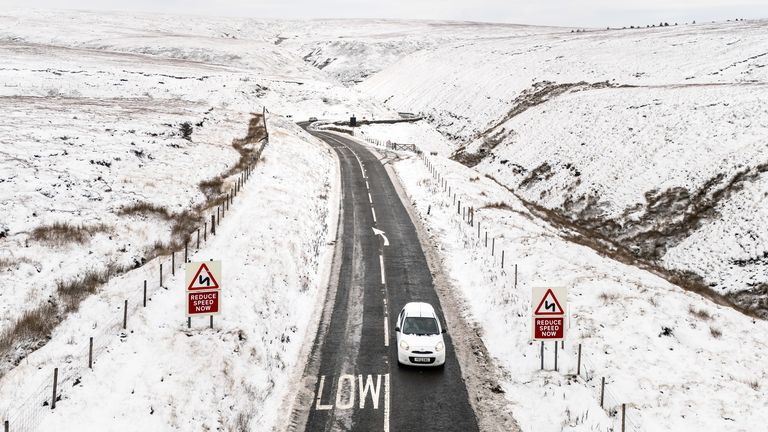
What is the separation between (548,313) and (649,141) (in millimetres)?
34071

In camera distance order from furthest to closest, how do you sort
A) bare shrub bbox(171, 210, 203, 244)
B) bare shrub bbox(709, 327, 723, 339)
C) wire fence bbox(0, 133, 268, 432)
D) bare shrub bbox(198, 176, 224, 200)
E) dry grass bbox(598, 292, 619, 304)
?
1. bare shrub bbox(198, 176, 224, 200)
2. bare shrub bbox(171, 210, 203, 244)
3. dry grass bbox(598, 292, 619, 304)
4. bare shrub bbox(709, 327, 723, 339)
5. wire fence bbox(0, 133, 268, 432)

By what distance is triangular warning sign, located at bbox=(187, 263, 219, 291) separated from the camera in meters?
15.0

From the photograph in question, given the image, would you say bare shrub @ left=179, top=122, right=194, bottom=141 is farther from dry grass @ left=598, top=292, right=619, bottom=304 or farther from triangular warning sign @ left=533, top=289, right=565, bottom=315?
triangular warning sign @ left=533, top=289, right=565, bottom=315

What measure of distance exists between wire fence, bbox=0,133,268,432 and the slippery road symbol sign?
1730 millimetres

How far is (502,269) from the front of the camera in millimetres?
23516

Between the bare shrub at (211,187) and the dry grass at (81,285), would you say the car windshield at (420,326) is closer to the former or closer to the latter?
the dry grass at (81,285)

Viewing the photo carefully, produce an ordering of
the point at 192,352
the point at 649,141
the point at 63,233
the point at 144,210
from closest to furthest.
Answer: the point at 192,352 → the point at 63,233 → the point at 144,210 → the point at 649,141

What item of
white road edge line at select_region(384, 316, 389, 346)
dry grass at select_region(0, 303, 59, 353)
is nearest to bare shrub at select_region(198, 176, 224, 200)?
white road edge line at select_region(384, 316, 389, 346)

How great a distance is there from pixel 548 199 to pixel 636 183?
24.2ft

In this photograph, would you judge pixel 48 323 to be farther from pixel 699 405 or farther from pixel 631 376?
pixel 699 405

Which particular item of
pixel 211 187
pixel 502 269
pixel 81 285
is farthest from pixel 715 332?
pixel 211 187

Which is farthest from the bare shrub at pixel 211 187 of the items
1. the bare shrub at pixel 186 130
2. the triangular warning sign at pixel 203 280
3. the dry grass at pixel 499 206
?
the dry grass at pixel 499 206

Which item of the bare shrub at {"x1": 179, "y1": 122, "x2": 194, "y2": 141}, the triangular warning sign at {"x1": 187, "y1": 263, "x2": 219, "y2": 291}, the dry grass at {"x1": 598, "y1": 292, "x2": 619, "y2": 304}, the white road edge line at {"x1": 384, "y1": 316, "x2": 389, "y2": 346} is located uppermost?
the bare shrub at {"x1": 179, "y1": 122, "x2": 194, "y2": 141}

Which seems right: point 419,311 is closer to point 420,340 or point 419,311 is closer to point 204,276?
point 420,340
